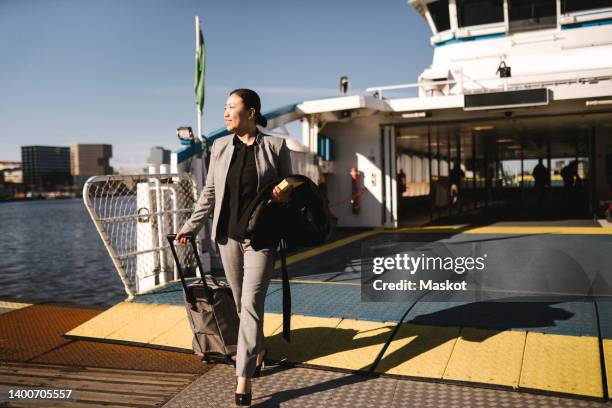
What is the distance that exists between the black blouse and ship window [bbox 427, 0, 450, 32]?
503 inches

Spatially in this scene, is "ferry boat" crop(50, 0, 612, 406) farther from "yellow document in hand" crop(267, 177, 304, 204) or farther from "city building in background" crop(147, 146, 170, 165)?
"yellow document in hand" crop(267, 177, 304, 204)

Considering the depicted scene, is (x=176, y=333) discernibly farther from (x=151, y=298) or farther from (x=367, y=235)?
(x=367, y=235)

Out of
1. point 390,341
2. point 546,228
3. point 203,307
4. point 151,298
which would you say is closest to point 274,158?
point 203,307

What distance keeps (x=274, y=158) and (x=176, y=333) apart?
6.45 ft

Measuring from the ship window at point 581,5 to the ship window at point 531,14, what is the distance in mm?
229

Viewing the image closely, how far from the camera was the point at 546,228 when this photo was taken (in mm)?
12125

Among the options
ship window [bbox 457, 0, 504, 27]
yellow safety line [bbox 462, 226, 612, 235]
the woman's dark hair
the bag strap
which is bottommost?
yellow safety line [bbox 462, 226, 612, 235]

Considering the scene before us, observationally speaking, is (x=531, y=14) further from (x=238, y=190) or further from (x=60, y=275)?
(x=60, y=275)

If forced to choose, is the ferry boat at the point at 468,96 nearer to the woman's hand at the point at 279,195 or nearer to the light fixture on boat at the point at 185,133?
the light fixture on boat at the point at 185,133

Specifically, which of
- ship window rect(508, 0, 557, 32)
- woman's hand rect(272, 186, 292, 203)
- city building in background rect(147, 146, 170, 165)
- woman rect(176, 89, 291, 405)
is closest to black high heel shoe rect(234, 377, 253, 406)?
Result: woman rect(176, 89, 291, 405)

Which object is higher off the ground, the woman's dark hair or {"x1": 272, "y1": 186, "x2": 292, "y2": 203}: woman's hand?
the woman's dark hair

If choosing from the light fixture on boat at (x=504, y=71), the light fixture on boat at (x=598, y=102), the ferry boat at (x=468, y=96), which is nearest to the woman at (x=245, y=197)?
the ferry boat at (x=468, y=96)

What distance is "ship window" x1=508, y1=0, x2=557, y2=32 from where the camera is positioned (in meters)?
13.2

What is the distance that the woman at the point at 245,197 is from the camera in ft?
10.2
